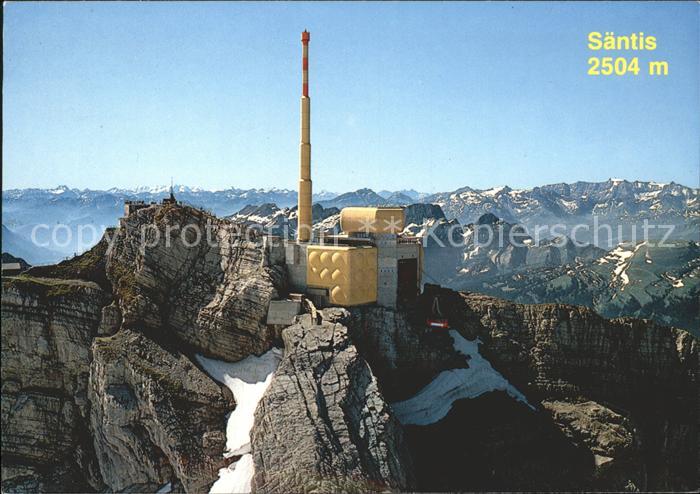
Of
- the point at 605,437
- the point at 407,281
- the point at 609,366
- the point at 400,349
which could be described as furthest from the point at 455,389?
the point at 609,366

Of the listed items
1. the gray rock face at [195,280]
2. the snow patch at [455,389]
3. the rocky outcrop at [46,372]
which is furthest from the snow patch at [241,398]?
the snow patch at [455,389]

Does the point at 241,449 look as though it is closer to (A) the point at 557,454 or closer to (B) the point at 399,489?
(B) the point at 399,489

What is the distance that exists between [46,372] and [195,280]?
1607cm

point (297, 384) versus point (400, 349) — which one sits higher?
point (400, 349)

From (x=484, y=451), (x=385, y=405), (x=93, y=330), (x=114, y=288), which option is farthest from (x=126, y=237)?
(x=484, y=451)

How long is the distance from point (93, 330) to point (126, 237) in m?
9.77

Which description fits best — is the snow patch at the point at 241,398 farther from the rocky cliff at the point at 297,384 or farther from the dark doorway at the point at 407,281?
the dark doorway at the point at 407,281

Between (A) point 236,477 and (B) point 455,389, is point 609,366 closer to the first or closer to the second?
(B) point 455,389

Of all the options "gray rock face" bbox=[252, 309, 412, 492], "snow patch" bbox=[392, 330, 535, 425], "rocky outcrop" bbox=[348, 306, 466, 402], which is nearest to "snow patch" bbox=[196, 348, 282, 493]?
"gray rock face" bbox=[252, 309, 412, 492]

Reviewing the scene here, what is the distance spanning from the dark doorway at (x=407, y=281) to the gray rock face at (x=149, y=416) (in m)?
20.4

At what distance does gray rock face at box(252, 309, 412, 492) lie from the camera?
1720 inches

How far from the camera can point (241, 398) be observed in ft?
181

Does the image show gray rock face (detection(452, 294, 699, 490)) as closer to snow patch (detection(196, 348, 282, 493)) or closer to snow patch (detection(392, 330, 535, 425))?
snow patch (detection(392, 330, 535, 425))

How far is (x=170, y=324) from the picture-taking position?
6075 cm
